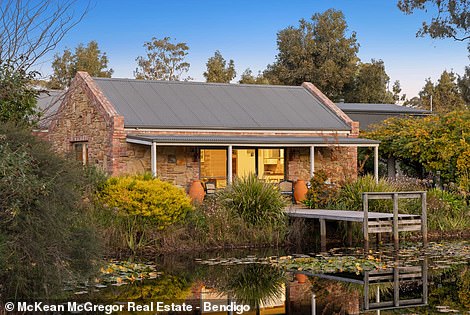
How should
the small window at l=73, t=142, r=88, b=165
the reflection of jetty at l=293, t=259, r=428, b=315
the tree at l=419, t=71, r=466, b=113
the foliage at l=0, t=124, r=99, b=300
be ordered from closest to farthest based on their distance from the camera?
the foliage at l=0, t=124, r=99, b=300 < the reflection of jetty at l=293, t=259, r=428, b=315 < the small window at l=73, t=142, r=88, b=165 < the tree at l=419, t=71, r=466, b=113

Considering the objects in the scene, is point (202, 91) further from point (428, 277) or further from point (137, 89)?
point (428, 277)

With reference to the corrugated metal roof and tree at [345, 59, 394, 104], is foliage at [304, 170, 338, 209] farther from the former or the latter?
tree at [345, 59, 394, 104]

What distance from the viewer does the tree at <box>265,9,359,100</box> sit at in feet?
177

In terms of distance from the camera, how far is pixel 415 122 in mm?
29203

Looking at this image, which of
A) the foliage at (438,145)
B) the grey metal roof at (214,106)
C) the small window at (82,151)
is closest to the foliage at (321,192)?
the foliage at (438,145)

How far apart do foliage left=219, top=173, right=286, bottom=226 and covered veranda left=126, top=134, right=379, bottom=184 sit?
10.7 feet

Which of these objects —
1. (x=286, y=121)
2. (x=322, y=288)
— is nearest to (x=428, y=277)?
(x=322, y=288)

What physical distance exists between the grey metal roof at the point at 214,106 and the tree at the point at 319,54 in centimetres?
2200

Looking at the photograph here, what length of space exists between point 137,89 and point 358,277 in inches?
640

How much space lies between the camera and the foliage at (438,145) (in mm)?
26141

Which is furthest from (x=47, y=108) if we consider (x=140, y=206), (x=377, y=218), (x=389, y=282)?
(x=377, y=218)

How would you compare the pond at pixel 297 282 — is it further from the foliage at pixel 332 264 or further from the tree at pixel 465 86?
the tree at pixel 465 86

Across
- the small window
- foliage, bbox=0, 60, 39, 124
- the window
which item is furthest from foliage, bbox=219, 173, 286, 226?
the small window

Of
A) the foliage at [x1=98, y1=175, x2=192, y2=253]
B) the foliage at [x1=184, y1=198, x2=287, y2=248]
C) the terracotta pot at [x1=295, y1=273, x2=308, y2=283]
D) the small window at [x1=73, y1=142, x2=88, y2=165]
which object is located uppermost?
the small window at [x1=73, y1=142, x2=88, y2=165]
